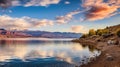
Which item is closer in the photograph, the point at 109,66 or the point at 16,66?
the point at 109,66

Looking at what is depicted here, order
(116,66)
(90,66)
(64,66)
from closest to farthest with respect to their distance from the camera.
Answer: (116,66)
(90,66)
(64,66)

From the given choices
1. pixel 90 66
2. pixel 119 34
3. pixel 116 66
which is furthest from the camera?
pixel 119 34

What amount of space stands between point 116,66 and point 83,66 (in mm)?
8822

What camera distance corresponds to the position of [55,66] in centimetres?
6134

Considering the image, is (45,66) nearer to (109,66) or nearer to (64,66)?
(64,66)

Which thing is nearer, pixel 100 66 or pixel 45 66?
pixel 100 66

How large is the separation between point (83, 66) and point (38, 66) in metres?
13.4

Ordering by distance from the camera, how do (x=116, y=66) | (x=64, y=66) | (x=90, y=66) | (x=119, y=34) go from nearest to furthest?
(x=116, y=66)
(x=90, y=66)
(x=64, y=66)
(x=119, y=34)

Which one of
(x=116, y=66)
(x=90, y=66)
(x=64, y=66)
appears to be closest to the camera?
(x=116, y=66)

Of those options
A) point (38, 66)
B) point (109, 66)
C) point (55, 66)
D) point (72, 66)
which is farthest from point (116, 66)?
point (38, 66)

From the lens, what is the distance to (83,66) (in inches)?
2202

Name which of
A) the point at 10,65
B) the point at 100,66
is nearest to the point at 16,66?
the point at 10,65

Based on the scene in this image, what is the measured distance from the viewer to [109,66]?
5147 cm

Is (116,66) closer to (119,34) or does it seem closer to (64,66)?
(64,66)
